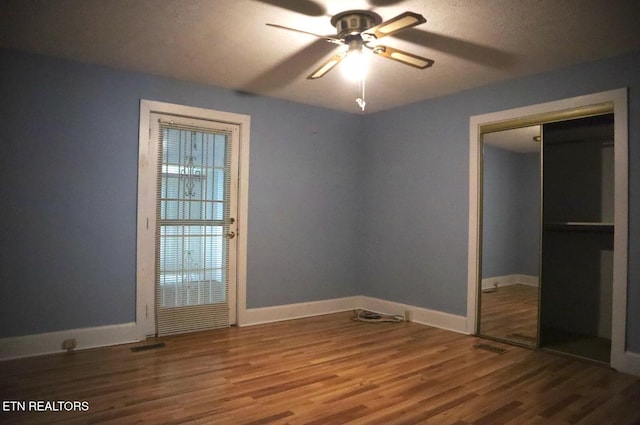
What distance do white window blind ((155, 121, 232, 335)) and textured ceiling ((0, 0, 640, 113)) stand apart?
2.19ft

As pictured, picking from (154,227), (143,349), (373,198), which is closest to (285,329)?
(143,349)

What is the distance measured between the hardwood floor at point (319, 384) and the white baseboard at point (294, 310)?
Result: 481 millimetres

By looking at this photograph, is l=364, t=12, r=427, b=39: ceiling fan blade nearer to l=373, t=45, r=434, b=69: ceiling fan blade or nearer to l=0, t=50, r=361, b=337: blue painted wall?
l=373, t=45, r=434, b=69: ceiling fan blade

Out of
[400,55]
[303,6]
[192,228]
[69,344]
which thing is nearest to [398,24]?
[400,55]

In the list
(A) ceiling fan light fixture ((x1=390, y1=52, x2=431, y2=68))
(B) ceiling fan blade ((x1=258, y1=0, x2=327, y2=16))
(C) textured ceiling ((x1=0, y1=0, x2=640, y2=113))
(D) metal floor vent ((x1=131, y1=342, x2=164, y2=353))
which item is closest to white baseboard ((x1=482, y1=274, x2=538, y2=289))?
(C) textured ceiling ((x1=0, y1=0, x2=640, y2=113))

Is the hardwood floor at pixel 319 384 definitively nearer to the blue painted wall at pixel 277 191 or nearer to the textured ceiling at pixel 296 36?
the blue painted wall at pixel 277 191

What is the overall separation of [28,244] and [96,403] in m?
1.57

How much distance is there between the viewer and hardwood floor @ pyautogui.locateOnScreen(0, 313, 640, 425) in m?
2.43

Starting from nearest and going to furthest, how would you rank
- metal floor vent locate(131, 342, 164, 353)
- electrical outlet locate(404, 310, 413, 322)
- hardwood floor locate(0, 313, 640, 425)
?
hardwood floor locate(0, 313, 640, 425) → metal floor vent locate(131, 342, 164, 353) → electrical outlet locate(404, 310, 413, 322)

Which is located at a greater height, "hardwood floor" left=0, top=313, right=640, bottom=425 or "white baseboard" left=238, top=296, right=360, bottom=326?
"white baseboard" left=238, top=296, right=360, bottom=326

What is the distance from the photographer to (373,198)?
5305 mm

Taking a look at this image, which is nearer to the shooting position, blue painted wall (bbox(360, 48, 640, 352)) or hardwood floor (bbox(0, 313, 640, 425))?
hardwood floor (bbox(0, 313, 640, 425))

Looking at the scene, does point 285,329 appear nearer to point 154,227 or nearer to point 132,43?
point 154,227

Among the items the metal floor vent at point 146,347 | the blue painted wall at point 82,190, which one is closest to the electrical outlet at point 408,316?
the blue painted wall at point 82,190
